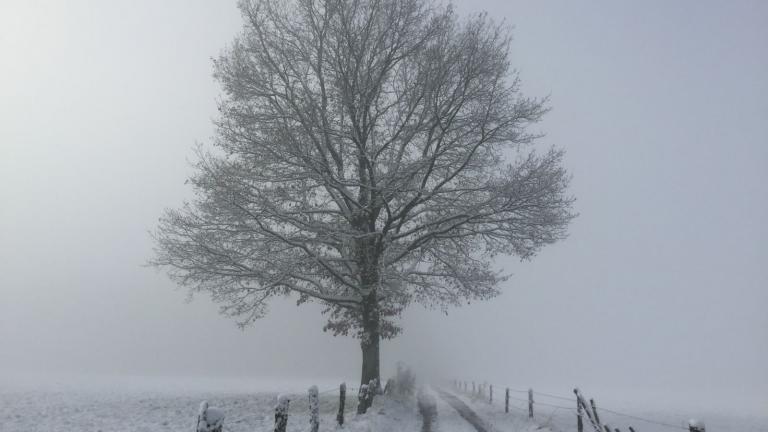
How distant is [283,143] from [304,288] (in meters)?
6.11

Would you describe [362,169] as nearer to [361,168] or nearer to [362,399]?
[361,168]

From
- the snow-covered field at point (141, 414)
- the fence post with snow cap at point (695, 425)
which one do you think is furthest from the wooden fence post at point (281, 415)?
the fence post with snow cap at point (695, 425)

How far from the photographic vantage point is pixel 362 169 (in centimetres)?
1766

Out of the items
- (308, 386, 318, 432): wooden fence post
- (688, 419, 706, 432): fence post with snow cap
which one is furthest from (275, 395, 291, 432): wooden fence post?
(688, 419, 706, 432): fence post with snow cap

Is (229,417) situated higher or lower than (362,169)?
lower

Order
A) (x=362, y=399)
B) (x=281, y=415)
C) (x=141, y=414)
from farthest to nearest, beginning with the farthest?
1. (x=141, y=414)
2. (x=362, y=399)
3. (x=281, y=415)

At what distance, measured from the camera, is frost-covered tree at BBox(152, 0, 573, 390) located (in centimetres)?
1543

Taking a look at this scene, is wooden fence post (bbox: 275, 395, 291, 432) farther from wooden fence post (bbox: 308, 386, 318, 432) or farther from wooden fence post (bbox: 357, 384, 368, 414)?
wooden fence post (bbox: 357, 384, 368, 414)

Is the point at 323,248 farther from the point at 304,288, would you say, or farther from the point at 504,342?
the point at 504,342

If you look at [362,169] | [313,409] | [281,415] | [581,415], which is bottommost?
[581,415]

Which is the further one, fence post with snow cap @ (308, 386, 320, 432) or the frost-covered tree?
the frost-covered tree

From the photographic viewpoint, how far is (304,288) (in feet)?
59.7

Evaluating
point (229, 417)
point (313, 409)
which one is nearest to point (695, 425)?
point (313, 409)

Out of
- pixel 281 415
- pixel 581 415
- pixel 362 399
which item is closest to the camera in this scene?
pixel 281 415
